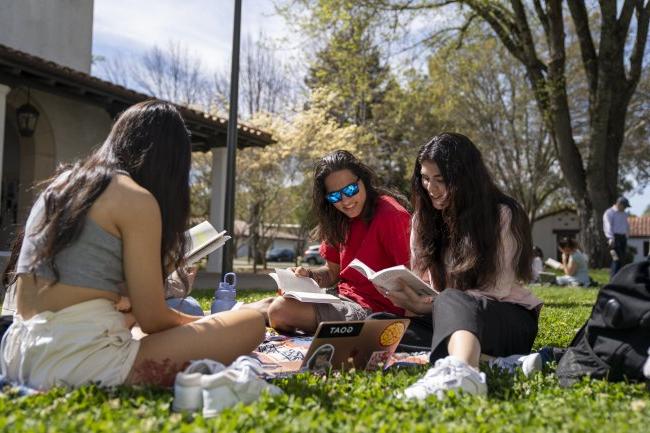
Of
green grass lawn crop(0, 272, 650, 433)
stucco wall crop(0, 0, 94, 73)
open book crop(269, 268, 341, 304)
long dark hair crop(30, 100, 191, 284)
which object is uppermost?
stucco wall crop(0, 0, 94, 73)

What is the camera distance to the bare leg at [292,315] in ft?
14.8

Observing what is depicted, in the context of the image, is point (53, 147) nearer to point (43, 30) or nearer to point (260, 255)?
point (43, 30)

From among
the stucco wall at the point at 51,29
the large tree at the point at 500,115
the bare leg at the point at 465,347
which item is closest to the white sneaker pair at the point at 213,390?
the bare leg at the point at 465,347

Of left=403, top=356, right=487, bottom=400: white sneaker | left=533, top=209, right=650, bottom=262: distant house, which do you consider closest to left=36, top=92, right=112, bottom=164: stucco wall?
left=403, top=356, right=487, bottom=400: white sneaker

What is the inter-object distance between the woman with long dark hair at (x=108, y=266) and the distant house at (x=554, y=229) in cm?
5016

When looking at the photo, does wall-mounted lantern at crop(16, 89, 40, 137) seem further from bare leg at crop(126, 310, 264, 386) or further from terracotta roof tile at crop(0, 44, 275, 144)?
bare leg at crop(126, 310, 264, 386)

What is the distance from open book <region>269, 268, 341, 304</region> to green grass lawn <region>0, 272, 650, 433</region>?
1031 mm

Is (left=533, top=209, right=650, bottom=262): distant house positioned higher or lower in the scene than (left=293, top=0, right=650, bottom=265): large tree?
lower

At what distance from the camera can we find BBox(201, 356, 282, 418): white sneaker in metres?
2.38

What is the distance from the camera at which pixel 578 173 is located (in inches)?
666

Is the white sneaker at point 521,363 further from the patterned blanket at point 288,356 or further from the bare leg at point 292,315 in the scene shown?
the bare leg at point 292,315

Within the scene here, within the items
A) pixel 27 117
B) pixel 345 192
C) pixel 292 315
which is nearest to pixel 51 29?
pixel 27 117

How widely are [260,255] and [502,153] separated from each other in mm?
11974

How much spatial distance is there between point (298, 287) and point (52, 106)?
9374 millimetres
